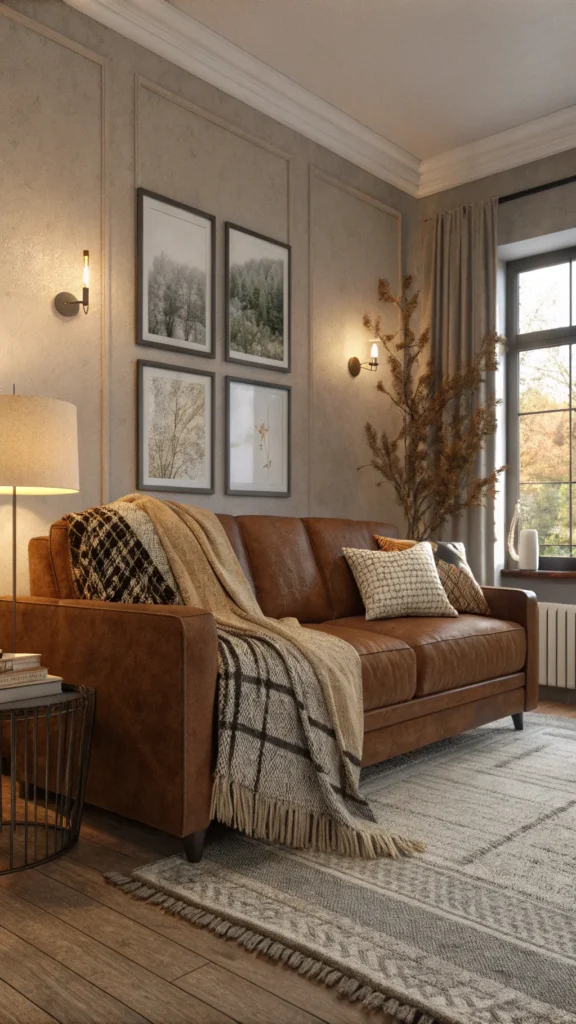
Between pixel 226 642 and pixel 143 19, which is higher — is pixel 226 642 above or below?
below

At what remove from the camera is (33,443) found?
7.64 ft

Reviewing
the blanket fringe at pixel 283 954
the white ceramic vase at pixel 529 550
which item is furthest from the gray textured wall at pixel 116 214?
the blanket fringe at pixel 283 954

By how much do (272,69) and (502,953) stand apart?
12.5ft

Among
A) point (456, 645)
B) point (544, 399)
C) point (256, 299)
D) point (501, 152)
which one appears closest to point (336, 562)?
point (456, 645)

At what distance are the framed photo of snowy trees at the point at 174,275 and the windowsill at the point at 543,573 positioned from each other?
2148mm

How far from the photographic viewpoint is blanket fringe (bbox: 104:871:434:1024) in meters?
1.42

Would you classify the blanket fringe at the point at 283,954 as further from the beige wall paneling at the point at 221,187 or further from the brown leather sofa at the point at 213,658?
the beige wall paneling at the point at 221,187

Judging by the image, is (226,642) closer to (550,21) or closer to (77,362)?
(77,362)

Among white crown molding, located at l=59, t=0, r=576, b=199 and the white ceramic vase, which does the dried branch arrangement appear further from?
white crown molding, located at l=59, t=0, r=576, b=199

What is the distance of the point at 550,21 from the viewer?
3.57 metres

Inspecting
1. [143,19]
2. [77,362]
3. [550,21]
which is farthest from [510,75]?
[77,362]

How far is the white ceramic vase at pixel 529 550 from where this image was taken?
4.53m

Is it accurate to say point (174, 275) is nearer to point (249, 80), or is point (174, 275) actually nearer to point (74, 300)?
point (74, 300)

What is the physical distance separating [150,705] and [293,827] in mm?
496
